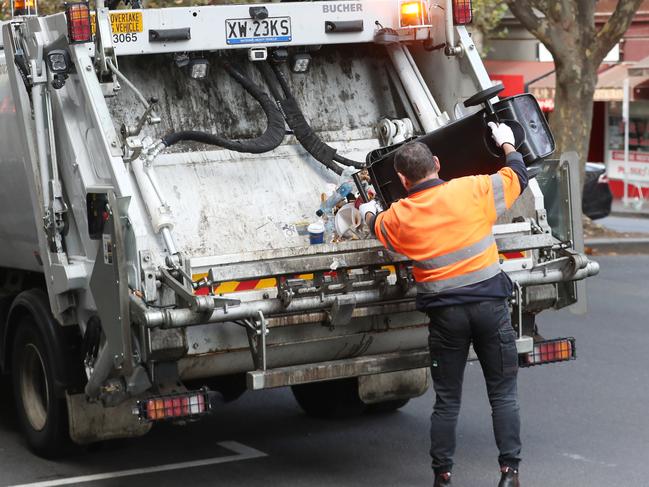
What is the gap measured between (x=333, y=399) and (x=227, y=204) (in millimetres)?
1582

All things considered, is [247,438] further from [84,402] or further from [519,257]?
[519,257]

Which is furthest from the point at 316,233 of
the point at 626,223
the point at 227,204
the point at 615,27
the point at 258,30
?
the point at 626,223

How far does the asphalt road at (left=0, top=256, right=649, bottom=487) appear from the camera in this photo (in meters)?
6.40

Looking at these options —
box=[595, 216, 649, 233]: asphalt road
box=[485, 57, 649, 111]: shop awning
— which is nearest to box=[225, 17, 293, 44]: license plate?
box=[595, 216, 649, 233]: asphalt road

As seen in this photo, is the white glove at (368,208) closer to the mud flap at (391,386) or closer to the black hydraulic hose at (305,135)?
the black hydraulic hose at (305,135)

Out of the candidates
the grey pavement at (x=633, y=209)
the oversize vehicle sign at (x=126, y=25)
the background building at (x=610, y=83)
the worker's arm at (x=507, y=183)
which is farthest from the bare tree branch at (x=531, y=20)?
the worker's arm at (x=507, y=183)

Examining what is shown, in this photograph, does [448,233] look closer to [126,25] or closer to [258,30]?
[258,30]

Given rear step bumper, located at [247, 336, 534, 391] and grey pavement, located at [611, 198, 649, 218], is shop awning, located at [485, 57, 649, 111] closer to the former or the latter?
grey pavement, located at [611, 198, 649, 218]

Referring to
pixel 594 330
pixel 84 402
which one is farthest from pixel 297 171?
pixel 594 330

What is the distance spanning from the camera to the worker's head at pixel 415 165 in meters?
5.79

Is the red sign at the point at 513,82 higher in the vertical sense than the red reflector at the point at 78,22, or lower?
lower

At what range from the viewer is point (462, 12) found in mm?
6926

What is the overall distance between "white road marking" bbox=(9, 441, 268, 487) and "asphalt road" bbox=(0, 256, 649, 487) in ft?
0.05

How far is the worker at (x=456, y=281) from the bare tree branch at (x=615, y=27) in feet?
34.9
